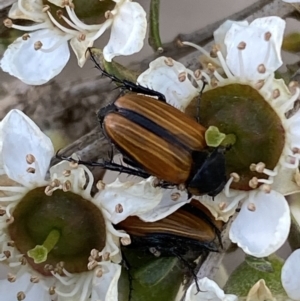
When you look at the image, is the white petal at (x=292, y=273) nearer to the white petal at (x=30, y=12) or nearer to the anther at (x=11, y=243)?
the anther at (x=11, y=243)

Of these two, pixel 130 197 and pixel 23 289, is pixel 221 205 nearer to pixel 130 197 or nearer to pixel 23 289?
pixel 130 197

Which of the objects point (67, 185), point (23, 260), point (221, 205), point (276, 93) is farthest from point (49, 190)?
point (276, 93)

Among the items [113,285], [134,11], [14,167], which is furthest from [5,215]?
[134,11]

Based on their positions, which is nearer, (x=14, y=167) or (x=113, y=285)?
(x=113, y=285)

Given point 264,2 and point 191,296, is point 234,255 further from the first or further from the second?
point 264,2

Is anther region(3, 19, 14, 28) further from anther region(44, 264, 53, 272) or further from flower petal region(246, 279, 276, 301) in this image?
flower petal region(246, 279, 276, 301)

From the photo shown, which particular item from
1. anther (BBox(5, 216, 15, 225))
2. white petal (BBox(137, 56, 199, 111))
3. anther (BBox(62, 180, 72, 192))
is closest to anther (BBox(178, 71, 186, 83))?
white petal (BBox(137, 56, 199, 111))
